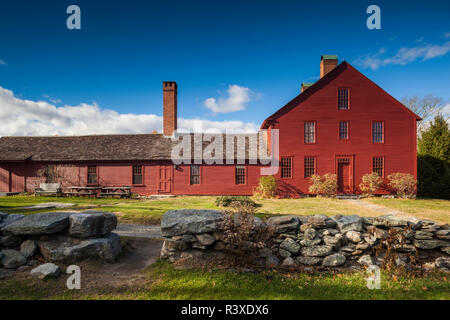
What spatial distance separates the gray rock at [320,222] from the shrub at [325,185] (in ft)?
40.0

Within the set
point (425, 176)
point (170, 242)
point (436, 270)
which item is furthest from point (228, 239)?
point (425, 176)

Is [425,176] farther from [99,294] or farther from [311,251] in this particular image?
[99,294]

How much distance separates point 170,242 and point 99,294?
5.45 ft

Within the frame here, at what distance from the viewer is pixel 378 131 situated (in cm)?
1741

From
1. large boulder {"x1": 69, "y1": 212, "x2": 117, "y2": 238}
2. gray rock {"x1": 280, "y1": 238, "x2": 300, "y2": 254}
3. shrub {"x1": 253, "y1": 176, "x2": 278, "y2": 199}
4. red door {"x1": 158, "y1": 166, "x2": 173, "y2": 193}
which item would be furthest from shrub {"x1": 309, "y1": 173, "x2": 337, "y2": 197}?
large boulder {"x1": 69, "y1": 212, "x2": 117, "y2": 238}

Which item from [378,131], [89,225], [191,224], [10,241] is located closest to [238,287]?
[191,224]

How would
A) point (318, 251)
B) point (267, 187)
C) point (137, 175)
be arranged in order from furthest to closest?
1. point (137, 175)
2. point (267, 187)
3. point (318, 251)

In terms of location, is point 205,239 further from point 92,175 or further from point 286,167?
point 92,175

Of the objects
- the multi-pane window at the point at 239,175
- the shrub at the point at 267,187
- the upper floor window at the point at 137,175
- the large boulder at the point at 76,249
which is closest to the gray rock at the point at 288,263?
the large boulder at the point at 76,249

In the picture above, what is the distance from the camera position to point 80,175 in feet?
63.3

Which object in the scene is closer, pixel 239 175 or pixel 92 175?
pixel 239 175

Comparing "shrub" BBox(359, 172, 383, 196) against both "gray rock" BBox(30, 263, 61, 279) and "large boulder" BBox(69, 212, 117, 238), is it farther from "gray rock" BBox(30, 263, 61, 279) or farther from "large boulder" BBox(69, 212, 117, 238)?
"gray rock" BBox(30, 263, 61, 279)

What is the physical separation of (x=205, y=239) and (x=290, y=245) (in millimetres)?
1966
